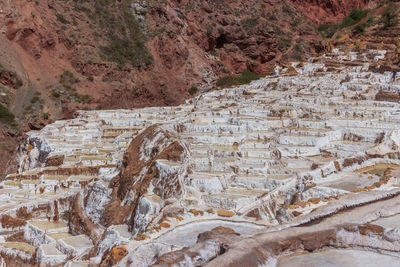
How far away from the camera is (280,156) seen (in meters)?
16.3

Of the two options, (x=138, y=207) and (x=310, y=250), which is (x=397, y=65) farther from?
(x=310, y=250)

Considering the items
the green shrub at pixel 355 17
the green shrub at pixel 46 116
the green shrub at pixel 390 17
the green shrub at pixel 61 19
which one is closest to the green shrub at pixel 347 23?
the green shrub at pixel 355 17

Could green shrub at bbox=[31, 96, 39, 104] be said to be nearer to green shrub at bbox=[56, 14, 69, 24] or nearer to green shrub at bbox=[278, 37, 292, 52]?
green shrub at bbox=[56, 14, 69, 24]

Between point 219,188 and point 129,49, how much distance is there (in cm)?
3581

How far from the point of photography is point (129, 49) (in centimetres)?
4641

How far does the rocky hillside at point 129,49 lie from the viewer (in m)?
37.9

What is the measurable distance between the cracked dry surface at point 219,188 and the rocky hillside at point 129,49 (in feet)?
46.2

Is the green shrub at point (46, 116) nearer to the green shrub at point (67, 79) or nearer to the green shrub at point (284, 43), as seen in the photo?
the green shrub at point (67, 79)

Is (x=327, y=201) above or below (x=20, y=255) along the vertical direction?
above

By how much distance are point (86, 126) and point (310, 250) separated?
61.6ft

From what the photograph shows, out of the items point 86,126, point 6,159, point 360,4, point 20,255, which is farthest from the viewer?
point 360,4

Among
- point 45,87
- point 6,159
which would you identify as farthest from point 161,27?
point 6,159

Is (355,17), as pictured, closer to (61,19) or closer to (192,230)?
(61,19)

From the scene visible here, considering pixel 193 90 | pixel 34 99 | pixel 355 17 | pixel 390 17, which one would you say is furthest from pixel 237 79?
pixel 34 99
